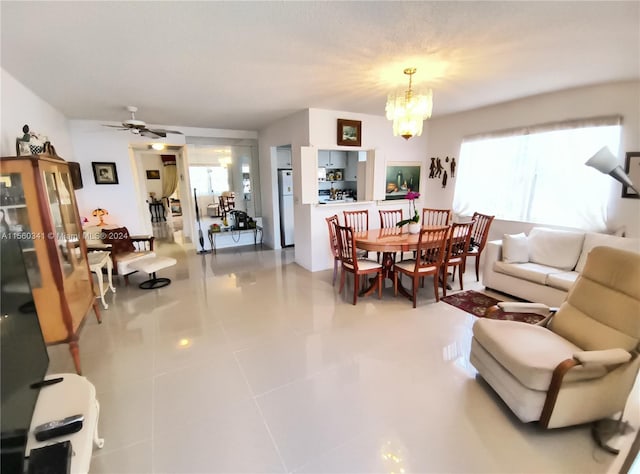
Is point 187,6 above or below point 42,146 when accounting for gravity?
above

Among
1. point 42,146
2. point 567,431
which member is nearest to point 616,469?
point 567,431

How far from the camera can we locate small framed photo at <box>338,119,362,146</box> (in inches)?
173

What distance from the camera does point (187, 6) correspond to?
5.31ft

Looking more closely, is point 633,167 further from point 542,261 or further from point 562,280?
point 562,280

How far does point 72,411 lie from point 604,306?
3.06 metres

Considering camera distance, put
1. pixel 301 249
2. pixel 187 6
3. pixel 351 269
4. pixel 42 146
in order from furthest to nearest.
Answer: pixel 301 249 → pixel 351 269 → pixel 42 146 → pixel 187 6

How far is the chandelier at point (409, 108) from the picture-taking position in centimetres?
271

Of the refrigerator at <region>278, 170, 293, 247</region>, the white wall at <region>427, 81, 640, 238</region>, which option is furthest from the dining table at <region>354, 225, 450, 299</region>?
the refrigerator at <region>278, 170, 293, 247</region>

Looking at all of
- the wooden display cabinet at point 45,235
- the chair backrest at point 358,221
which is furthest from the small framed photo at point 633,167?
the wooden display cabinet at point 45,235

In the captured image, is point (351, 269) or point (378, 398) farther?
point (351, 269)

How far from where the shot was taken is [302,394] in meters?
1.98

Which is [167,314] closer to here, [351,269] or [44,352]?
[44,352]

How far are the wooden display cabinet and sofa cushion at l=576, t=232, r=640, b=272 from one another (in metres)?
4.67

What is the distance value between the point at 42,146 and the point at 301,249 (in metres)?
3.37
